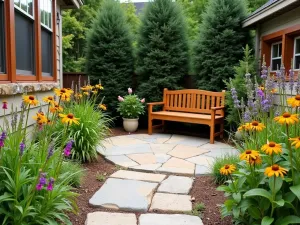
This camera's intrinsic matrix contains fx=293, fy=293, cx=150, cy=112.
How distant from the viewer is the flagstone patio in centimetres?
357

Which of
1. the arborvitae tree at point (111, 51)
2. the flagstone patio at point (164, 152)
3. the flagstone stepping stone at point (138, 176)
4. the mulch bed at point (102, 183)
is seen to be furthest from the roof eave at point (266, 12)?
the flagstone stepping stone at point (138, 176)

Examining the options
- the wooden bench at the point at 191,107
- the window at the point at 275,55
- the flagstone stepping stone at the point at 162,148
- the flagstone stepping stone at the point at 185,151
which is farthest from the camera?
the window at the point at 275,55

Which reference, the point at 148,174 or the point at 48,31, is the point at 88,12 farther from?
the point at 148,174

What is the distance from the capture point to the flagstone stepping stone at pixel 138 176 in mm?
3133

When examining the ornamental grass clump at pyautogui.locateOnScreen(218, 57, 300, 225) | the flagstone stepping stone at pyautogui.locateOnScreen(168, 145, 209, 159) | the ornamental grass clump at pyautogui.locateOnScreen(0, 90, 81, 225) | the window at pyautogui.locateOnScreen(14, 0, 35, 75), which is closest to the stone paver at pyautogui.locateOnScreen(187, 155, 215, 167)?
the flagstone stepping stone at pyautogui.locateOnScreen(168, 145, 209, 159)

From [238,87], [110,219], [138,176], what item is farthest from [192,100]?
[110,219]

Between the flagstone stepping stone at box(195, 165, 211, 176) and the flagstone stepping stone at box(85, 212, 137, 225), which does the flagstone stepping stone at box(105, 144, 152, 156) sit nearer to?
the flagstone stepping stone at box(195, 165, 211, 176)

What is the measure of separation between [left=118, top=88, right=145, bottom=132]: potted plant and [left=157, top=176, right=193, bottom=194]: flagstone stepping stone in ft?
9.67

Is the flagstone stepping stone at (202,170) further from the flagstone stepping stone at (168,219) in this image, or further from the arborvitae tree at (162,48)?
the arborvitae tree at (162,48)

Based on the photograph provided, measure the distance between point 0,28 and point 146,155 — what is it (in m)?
2.38

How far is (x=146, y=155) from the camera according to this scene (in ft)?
13.5

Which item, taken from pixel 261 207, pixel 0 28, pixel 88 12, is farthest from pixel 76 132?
pixel 88 12

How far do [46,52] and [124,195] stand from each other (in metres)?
2.93

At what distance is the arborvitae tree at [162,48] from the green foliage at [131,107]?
42 centimetres
